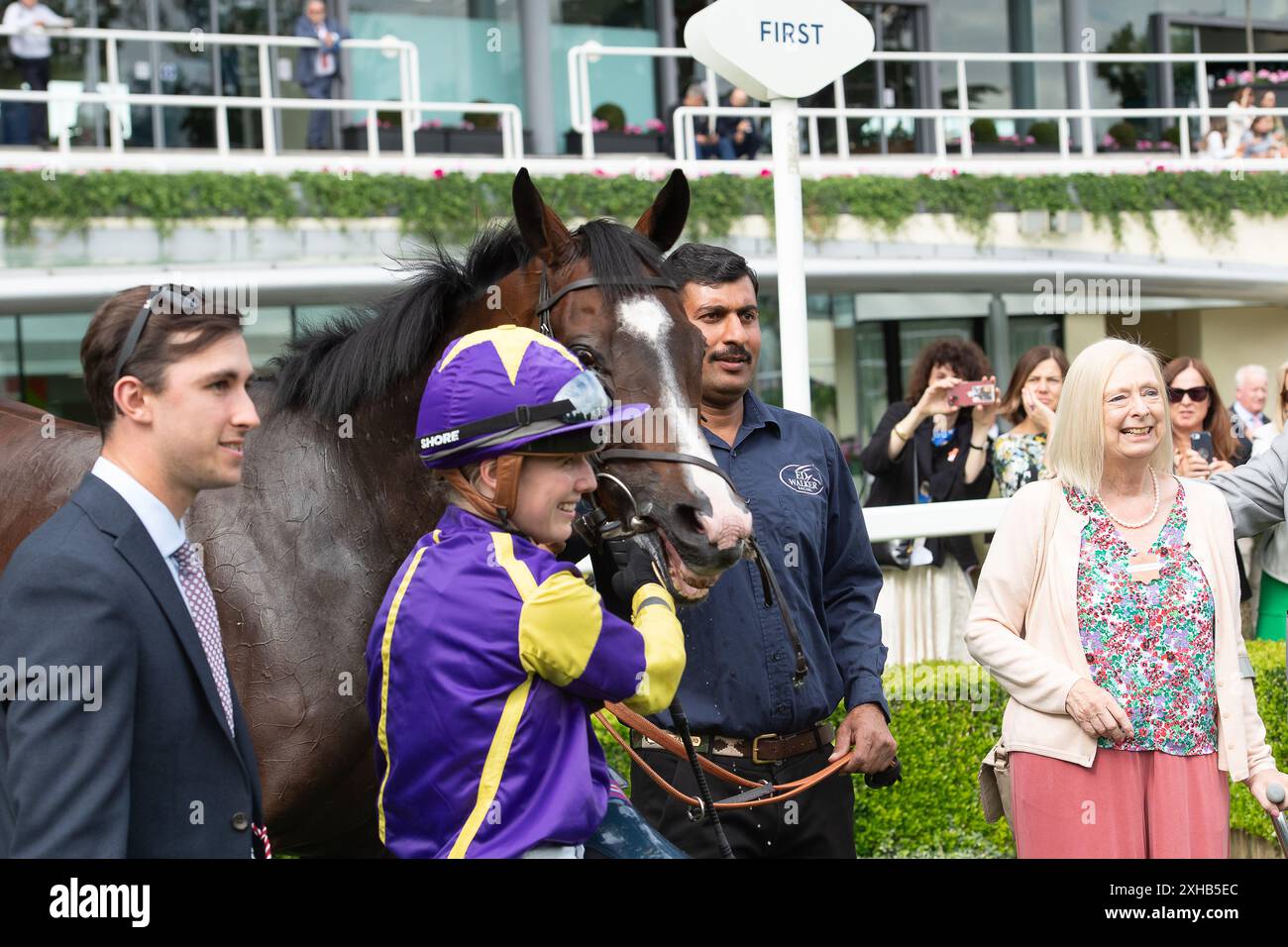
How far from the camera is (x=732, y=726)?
2990 millimetres

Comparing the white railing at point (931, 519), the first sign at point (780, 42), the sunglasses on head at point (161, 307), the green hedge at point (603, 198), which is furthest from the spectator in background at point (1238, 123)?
the sunglasses on head at point (161, 307)

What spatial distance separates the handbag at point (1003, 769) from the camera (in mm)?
3324

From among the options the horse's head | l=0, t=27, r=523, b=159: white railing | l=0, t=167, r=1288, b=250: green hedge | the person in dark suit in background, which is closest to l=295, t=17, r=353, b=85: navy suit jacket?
l=0, t=27, r=523, b=159: white railing

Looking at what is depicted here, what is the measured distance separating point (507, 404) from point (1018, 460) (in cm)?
405

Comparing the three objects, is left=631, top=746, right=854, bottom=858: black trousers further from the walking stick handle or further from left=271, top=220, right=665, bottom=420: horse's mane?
left=271, top=220, right=665, bottom=420: horse's mane

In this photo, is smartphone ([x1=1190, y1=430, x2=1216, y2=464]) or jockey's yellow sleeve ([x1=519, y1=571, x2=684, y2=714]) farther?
smartphone ([x1=1190, y1=430, x2=1216, y2=464])

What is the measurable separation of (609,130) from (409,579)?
14912 millimetres

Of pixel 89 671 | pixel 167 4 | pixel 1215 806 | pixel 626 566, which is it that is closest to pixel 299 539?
pixel 626 566

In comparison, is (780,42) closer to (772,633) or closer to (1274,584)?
(772,633)

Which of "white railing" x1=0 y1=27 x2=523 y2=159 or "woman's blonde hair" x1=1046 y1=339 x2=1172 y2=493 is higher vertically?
"white railing" x1=0 y1=27 x2=523 y2=159

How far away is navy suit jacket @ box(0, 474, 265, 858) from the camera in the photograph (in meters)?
1.68

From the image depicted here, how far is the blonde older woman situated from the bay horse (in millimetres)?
1101

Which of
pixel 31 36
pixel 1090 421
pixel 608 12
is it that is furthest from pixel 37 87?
pixel 1090 421

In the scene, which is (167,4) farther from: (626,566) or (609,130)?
(626,566)
